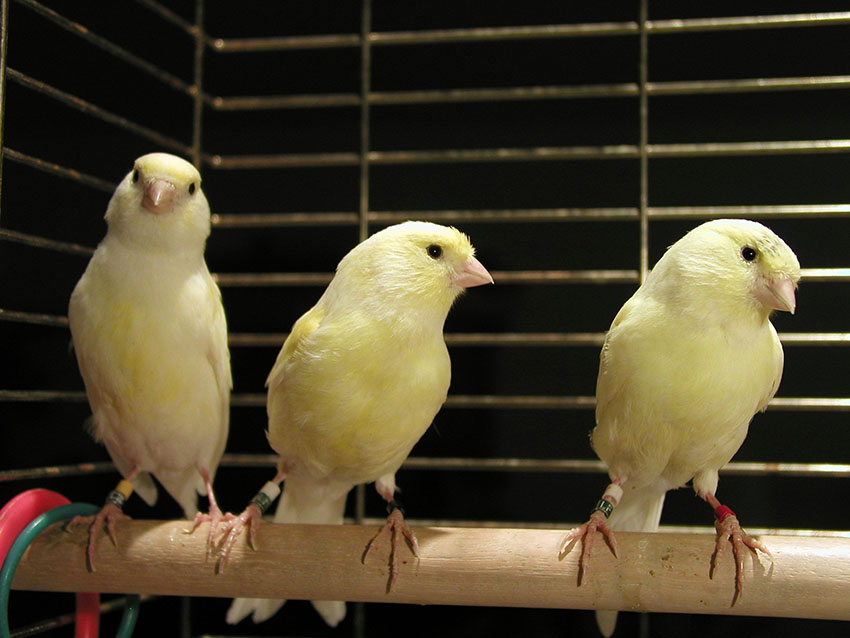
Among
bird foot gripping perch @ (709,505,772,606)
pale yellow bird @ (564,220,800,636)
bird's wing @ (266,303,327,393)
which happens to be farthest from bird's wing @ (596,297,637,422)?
bird's wing @ (266,303,327,393)

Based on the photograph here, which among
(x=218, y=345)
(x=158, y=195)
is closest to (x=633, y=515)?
(x=218, y=345)

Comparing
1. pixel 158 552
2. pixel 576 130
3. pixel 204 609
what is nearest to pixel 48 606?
pixel 204 609

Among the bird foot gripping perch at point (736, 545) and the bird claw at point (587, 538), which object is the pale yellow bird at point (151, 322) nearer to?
the bird claw at point (587, 538)

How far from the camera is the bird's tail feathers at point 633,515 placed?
171 centimetres

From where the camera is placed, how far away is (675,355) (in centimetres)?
143

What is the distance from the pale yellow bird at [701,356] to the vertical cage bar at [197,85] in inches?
50.3

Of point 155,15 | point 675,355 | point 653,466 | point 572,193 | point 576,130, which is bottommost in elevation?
point 653,466

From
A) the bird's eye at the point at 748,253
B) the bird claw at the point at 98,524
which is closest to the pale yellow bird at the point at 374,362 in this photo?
the bird claw at the point at 98,524

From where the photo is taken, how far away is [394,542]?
1439 millimetres

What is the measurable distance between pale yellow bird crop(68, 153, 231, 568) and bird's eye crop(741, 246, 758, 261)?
1010mm

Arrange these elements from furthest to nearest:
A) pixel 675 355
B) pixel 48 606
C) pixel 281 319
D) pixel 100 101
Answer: pixel 281 319 → pixel 100 101 → pixel 48 606 → pixel 675 355

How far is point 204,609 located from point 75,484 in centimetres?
52

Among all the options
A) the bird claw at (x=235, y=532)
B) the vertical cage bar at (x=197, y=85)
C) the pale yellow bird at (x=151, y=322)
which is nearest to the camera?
the bird claw at (x=235, y=532)

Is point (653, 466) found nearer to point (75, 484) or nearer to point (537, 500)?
point (537, 500)
